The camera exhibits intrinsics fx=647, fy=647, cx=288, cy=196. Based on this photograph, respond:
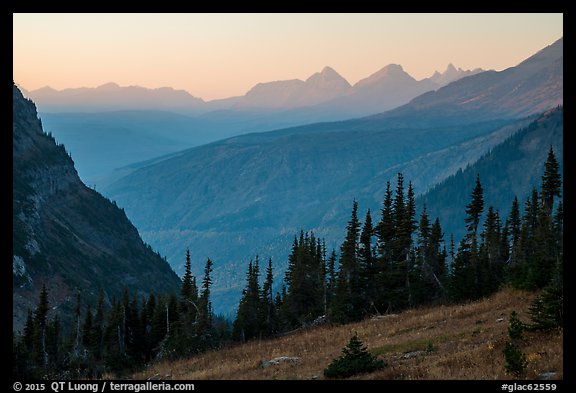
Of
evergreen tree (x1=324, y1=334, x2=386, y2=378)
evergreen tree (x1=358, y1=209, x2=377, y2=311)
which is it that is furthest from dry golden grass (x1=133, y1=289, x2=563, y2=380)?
evergreen tree (x1=358, y1=209, x2=377, y2=311)

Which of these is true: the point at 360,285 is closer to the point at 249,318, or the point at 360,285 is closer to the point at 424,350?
the point at 249,318

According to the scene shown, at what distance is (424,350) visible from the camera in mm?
27250

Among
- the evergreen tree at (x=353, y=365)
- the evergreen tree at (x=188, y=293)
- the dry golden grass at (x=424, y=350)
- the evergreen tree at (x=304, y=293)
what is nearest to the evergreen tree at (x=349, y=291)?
the dry golden grass at (x=424, y=350)

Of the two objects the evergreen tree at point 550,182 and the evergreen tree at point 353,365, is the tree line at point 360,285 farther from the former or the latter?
the evergreen tree at point 353,365

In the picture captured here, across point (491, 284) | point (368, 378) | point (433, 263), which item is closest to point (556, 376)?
point (368, 378)

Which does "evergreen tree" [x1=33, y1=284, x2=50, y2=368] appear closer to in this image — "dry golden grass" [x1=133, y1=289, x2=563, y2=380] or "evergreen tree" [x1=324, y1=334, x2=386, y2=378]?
"dry golden grass" [x1=133, y1=289, x2=563, y2=380]

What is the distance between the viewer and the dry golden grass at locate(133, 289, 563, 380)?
21203 millimetres

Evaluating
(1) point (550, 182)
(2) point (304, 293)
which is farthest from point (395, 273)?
(1) point (550, 182)

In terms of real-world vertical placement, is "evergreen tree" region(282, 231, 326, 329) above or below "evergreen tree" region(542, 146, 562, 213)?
below

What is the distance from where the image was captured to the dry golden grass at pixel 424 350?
2120 cm

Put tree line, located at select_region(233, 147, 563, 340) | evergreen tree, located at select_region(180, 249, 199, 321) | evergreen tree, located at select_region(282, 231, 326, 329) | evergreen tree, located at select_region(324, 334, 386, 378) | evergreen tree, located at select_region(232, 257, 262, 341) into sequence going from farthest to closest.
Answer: evergreen tree, located at select_region(180, 249, 199, 321)
evergreen tree, located at select_region(282, 231, 326, 329)
evergreen tree, located at select_region(232, 257, 262, 341)
tree line, located at select_region(233, 147, 563, 340)
evergreen tree, located at select_region(324, 334, 386, 378)
